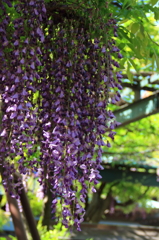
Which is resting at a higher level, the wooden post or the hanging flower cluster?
the hanging flower cluster

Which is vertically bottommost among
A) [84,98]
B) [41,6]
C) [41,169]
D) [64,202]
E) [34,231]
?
[34,231]

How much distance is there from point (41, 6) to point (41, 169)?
763 mm

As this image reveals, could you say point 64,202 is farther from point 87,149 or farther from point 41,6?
point 41,6

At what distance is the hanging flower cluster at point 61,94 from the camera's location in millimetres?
1379

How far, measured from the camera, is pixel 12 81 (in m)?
1.45

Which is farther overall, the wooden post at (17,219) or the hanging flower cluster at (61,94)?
the wooden post at (17,219)

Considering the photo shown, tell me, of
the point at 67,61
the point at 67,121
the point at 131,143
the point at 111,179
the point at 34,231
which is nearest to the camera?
the point at 67,121

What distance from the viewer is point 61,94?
57.6 inches

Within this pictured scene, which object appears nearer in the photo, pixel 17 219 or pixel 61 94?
pixel 61 94

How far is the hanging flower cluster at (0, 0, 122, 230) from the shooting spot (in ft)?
4.52

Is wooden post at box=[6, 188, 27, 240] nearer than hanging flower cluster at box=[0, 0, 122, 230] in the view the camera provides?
No

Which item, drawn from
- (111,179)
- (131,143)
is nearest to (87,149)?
(131,143)

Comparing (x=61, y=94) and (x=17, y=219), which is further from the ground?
(x=61, y=94)

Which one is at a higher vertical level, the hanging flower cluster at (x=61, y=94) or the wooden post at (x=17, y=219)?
the hanging flower cluster at (x=61, y=94)
